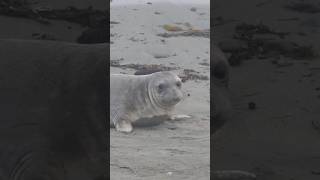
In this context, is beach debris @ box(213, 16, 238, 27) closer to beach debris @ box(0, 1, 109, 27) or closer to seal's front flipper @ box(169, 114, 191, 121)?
beach debris @ box(0, 1, 109, 27)

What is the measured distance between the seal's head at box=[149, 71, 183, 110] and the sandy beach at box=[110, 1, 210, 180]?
0.19 meters

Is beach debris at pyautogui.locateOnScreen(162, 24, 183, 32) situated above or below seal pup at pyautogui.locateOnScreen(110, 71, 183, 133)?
above

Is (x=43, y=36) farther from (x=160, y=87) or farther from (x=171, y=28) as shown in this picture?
(x=171, y=28)

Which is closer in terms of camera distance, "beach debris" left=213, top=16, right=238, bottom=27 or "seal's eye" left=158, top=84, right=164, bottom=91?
"seal's eye" left=158, top=84, right=164, bottom=91

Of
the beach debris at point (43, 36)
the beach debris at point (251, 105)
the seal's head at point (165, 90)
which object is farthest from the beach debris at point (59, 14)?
the beach debris at point (251, 105)

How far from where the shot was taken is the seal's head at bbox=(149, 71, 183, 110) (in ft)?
18.8

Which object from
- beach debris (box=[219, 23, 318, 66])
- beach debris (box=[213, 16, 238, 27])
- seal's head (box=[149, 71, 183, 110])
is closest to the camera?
seal's head (box=[149, 71, 183, 110])

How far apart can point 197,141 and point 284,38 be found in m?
3.60

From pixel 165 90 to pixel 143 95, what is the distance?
257 millimetres

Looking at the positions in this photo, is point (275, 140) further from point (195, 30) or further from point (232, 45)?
point (195, 30)

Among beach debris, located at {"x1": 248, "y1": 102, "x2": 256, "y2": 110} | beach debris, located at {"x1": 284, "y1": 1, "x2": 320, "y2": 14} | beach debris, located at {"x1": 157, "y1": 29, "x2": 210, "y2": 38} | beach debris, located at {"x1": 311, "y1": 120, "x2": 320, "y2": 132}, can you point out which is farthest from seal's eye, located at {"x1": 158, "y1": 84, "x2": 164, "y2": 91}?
beach debris, located at {"x1": 284, "y1": 1, "x2": 320, "y2": 14}

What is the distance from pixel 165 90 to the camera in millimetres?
5805

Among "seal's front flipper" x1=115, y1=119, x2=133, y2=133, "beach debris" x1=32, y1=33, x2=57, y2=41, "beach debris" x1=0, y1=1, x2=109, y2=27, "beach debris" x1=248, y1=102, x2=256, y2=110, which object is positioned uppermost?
"beach debris" x1=0, y1=1, x2=109, y2=27

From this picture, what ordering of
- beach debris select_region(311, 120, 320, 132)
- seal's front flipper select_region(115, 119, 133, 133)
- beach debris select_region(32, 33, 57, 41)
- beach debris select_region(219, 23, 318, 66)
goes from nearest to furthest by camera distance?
beach debris select_region(311, 120, 320, 132)
seal's front flipper select_region(115, 119, 133, 133)
beach debris select_region(32, 33, 57, 41)
beach debris select_region(219, 23, 318, 66)
